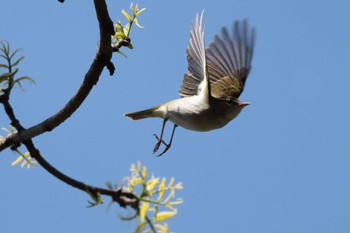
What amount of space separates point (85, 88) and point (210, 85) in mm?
949

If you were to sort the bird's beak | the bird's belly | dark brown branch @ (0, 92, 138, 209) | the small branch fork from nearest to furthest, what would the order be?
dark brown branch @ (0, 92, 138, 209) < the small branch fork < the bird's belly < the bird's beak

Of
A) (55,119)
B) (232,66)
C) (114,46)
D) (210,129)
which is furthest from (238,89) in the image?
(55,119)

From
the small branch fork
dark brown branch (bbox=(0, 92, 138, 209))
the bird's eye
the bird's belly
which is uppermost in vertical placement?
the bird's eye

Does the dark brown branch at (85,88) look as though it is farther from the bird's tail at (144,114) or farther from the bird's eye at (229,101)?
the bird's tail at (144,114)

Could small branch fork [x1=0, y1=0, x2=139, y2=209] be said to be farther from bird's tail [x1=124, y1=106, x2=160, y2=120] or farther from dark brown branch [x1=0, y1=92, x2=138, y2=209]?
bird's tail [x1=124, y1=106, x2=160, y2=120]

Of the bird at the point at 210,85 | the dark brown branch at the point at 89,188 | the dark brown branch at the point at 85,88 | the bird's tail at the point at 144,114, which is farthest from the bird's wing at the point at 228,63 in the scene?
the dark brown branch at the point at 89,188

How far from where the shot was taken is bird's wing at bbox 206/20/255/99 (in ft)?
9.65

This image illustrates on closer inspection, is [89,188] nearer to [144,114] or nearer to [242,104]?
[242,104]

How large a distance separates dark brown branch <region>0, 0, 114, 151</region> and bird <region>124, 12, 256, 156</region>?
0.54 metres

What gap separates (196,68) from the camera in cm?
296

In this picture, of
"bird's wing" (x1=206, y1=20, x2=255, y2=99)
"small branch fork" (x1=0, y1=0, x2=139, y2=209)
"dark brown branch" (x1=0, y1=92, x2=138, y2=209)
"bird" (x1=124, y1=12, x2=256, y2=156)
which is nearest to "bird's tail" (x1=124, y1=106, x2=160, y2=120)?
"bird" (x1=124, y1=12, x2=256, y2=156)

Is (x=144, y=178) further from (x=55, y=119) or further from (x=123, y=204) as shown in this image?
(x=55, y=119)

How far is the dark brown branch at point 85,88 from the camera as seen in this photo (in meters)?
2.12

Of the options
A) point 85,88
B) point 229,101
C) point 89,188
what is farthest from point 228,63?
point 89,188
